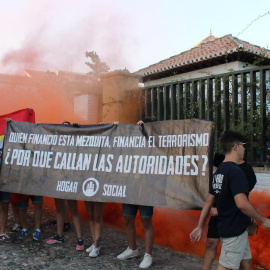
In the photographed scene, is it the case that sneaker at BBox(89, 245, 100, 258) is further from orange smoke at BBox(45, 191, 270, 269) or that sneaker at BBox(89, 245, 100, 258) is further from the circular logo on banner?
orange smoke at BBox(45, 191, 270, 269)

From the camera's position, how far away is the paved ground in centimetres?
428

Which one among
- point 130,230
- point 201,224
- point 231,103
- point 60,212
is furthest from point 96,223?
point 231,103

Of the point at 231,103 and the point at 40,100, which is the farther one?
the point at 40,100

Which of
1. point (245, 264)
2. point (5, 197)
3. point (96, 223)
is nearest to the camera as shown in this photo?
point (245, 264)

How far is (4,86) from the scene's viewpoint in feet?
46.0

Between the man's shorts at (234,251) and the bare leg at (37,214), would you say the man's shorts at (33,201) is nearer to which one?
the bare leg at (37,214)

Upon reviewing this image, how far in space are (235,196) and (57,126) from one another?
124 inches

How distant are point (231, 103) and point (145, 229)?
2.83m

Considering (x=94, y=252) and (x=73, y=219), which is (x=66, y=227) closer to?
(x=73, y=219)

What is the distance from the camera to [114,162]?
455 cm

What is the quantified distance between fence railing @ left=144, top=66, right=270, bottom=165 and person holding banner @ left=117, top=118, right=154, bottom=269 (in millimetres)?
2046

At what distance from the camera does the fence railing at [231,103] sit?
5574mm

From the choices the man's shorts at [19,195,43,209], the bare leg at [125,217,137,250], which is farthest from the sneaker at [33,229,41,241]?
the bare leg at [125,217,137,250]

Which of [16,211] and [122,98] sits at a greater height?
[122,98]
